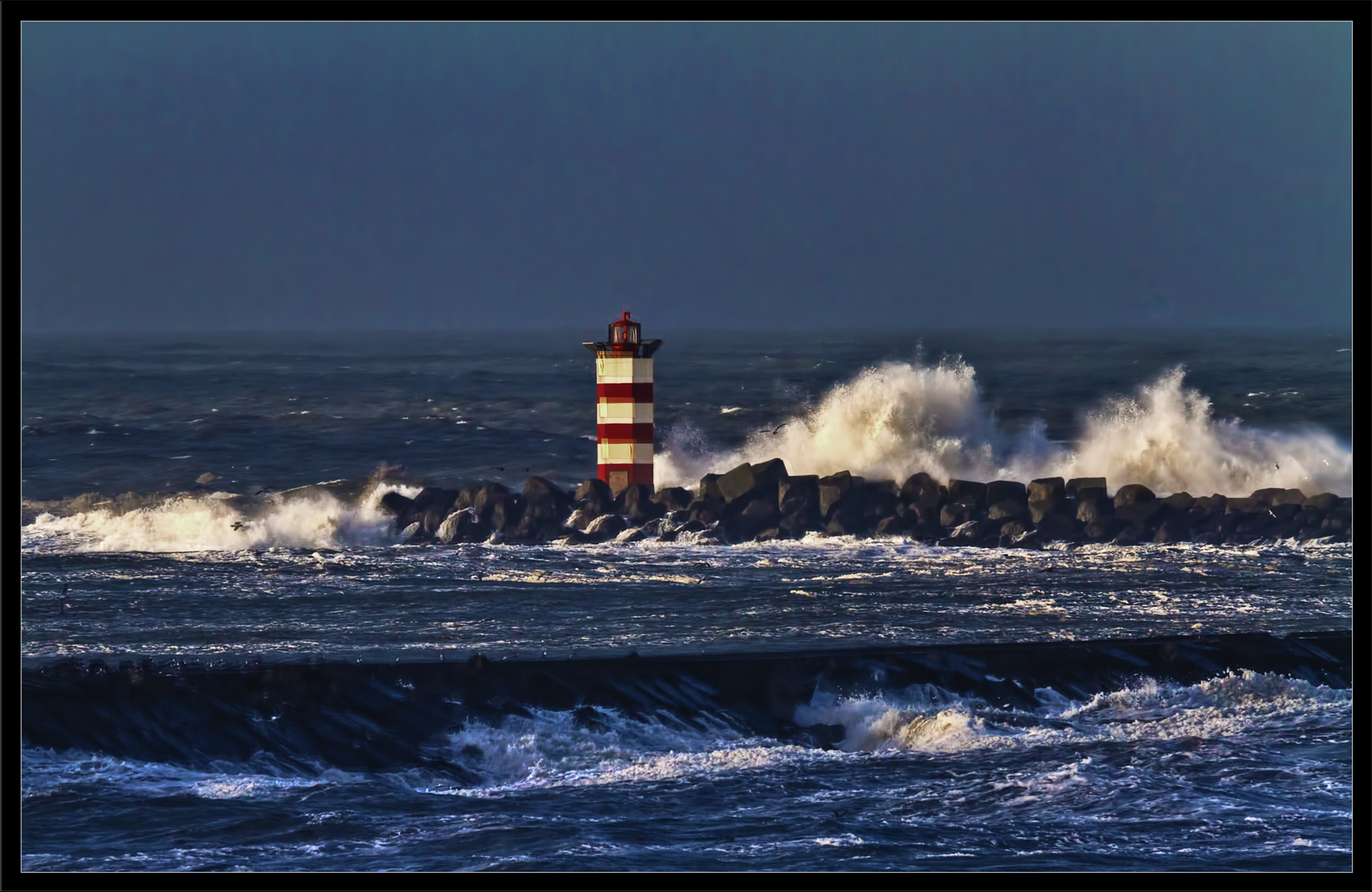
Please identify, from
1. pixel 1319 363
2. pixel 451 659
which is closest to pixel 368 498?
pixel 451 659

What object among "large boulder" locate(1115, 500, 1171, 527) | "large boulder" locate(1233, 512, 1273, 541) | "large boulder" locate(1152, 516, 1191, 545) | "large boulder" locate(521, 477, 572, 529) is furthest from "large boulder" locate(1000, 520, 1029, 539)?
"large boulder" locate(521, 477, 572, 529)

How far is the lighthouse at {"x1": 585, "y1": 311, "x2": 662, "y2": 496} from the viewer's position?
15062 mm

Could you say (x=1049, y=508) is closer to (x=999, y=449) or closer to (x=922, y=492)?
(x=922, y=492)

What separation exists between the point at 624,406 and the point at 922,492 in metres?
2.26

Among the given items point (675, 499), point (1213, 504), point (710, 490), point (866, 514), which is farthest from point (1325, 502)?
point (675, 499)

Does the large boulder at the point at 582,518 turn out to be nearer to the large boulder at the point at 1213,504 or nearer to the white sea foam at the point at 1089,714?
the large boulder at the point at 1213,504

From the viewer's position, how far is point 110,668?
968cm

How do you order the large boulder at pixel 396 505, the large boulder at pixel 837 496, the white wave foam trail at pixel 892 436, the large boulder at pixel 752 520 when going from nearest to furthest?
the large boulder at pixel 752 520 < the large boulder at pixel 837 496 < the large boulder at pixel 396 505 < the white wave foam trail at pixel 892 436

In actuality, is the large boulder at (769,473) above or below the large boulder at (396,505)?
above

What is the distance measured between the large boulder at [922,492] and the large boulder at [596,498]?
2094mm

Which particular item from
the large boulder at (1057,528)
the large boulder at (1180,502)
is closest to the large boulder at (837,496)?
the large boulder at (1057,528)

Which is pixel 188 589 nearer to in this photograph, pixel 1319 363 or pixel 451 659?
pixel 451 659

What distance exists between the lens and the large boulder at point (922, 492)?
1472 centimetres

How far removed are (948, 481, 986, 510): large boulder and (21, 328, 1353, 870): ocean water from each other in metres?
0.67
